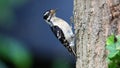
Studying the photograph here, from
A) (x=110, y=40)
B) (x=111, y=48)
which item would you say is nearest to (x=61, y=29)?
(x=110, y=40)

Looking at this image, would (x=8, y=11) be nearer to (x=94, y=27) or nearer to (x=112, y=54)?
(x=94, y=27)

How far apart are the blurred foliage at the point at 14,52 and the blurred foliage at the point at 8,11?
0.65ft

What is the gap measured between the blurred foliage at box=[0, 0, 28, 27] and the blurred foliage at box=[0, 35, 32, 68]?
198 millimetres

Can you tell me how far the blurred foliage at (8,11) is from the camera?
21.7 ft

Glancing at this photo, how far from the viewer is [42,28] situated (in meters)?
8.09

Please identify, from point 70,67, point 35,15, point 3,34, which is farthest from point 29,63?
point 35,15

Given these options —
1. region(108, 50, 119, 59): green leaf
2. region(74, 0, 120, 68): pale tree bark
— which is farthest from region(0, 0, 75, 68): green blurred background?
region(108, 50, 119, 59): green leaf

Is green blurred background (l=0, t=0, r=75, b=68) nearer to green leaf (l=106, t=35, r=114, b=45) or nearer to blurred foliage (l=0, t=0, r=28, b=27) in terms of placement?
blurred foliage (l=0, t=0, r=28, b=27)

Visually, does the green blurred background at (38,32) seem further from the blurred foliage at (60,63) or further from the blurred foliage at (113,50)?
the blurred foliage at (113,50)

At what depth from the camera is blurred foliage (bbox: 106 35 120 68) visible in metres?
4.85

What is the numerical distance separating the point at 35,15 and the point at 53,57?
1.86ft

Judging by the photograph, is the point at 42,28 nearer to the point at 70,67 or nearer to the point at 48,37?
the point at 48,37

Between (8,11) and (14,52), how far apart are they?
443 mm

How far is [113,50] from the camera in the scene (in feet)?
15.9
